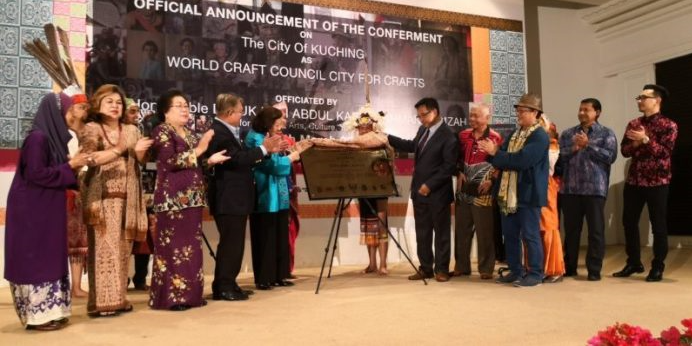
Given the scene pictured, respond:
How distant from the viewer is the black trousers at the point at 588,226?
4.82m

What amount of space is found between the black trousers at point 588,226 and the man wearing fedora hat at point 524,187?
1.75 ft

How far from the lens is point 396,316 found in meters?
3.33

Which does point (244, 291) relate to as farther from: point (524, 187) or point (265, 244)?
point (524, 187)

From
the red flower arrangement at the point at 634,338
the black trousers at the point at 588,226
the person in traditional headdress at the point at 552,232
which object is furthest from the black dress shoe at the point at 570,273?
the red flower arrangement at the point at 634,338

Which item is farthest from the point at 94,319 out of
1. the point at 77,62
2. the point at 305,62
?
the point at 305,62

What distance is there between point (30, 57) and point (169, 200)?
255 centimetres

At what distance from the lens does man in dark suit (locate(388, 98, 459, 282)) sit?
16.0 feet

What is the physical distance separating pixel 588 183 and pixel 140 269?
3792 millimetres

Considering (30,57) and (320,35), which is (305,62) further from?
(30,57)

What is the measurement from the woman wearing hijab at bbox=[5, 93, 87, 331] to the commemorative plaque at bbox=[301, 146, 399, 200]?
176 centimetres

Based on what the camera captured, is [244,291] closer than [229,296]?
No

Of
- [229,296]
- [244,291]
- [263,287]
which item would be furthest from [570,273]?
[229,296]

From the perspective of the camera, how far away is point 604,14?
808cm

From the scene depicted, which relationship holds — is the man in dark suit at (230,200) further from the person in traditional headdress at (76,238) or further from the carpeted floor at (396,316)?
the person in traditional headdress at (76,238)
